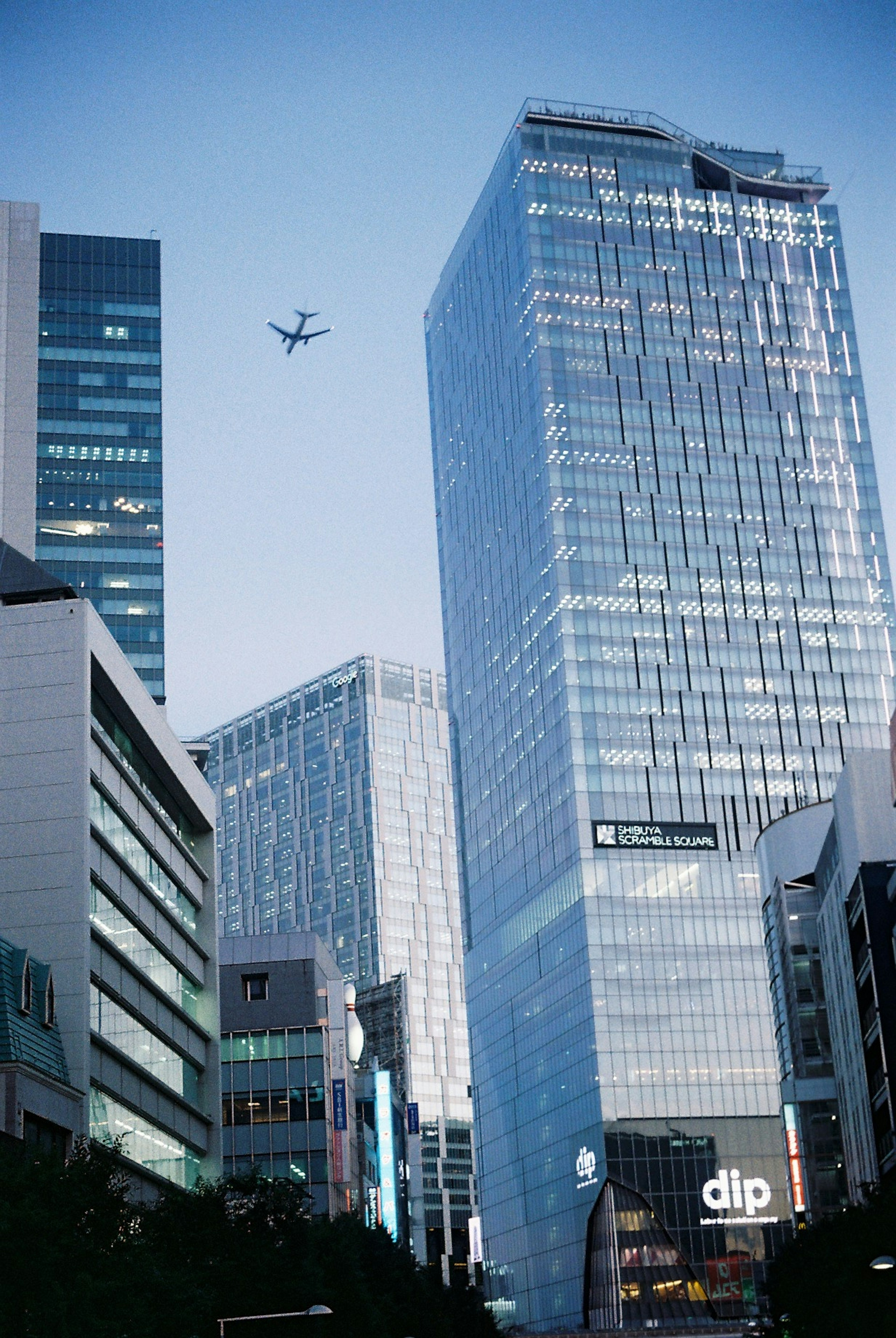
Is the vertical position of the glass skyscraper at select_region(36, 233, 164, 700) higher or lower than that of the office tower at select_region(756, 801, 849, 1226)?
higher

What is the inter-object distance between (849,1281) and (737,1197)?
121851 millimetres

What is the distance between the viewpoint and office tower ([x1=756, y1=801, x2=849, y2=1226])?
14538cm

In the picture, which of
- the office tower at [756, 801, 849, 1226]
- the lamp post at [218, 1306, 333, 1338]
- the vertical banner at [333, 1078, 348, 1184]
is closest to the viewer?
the lamp post at [218, 1306, 333, 1338]

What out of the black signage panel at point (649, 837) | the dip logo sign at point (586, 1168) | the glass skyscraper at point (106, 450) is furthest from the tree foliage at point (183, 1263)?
the black signage panel at point (649, 837)

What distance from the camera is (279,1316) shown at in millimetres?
58531

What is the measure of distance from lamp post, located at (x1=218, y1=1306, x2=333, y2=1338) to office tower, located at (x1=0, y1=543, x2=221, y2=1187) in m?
13.3

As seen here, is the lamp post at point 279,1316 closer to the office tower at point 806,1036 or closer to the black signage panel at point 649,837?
the office tower at point 806,1036

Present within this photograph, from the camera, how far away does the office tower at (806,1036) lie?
145 m

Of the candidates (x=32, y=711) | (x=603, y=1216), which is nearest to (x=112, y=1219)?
(x=32, y=711)

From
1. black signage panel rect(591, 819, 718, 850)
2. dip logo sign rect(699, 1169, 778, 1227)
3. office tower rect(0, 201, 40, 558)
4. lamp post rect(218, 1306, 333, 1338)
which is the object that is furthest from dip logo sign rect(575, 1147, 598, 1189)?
lamp post rect(218, 1306, 333, 1338)

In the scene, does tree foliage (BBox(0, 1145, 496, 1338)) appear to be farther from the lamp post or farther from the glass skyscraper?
the glass skyscraper

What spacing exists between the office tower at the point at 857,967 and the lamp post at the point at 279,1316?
43612 mm

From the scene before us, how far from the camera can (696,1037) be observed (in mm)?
193375

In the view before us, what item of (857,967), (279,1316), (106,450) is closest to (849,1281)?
(279,1316)
